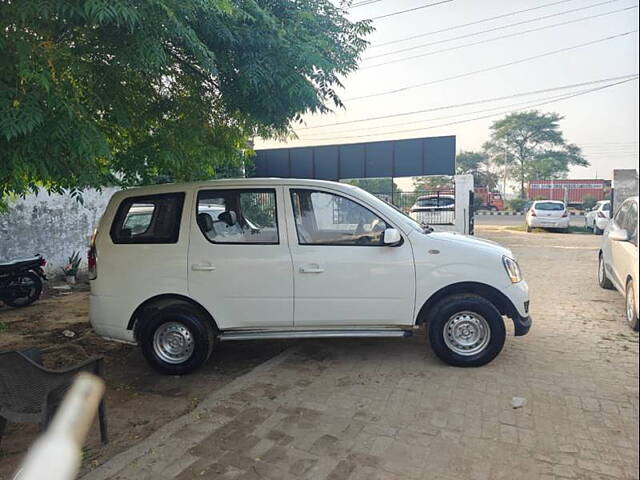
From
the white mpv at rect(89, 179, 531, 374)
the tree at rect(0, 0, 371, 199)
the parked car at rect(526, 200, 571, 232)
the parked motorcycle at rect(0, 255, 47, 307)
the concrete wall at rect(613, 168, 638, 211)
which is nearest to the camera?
the concrete wall at rect(613, 168, 638, 211)

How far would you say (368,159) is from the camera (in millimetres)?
15875

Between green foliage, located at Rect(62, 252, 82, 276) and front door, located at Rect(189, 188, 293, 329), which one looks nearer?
front door, located at Rect(189, 188, 293, 329)

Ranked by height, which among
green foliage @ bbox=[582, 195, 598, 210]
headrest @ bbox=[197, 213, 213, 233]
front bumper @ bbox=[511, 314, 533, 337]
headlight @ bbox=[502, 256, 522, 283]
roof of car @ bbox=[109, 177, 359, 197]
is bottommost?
front bumper @ bbox=[511, 314, 533, 337]

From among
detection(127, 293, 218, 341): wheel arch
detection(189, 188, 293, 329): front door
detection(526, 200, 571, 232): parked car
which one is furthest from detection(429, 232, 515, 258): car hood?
detection(526, 200, 571, 232): parked car

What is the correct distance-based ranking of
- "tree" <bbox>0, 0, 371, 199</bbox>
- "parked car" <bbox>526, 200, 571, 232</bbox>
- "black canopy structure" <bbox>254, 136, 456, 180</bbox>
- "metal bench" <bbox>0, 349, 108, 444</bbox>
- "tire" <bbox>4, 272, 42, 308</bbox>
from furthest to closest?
"black canopy structure" <bbox>254, 136, 456, 180</bbox> < "parked car" <bbox>526, 200, 571, 232</bbox> < "tire" <bbox>4, 272, 42, 308</bbox> < "tree" <bbox>0, 0, 371, 199</bbox> < "metal bench" <bbox>0, 349, 108, 444</bbox>

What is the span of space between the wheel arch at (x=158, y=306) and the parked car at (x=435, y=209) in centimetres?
1160

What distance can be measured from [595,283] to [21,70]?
8.48 meters

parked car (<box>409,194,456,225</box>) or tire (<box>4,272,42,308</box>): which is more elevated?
parked car (<box>409,194,456,225</box>)

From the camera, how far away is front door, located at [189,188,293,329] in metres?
4.46

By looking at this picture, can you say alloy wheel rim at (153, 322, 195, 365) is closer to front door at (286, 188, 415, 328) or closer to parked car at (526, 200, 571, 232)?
front door at (286, 188, 415, 328)

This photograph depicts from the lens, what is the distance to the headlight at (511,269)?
4.41 metres

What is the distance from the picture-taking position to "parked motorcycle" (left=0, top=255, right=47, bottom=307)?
7.62m

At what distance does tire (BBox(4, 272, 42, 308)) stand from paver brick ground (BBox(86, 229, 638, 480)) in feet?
17.8

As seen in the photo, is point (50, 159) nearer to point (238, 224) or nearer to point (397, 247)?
point (238, 224)
